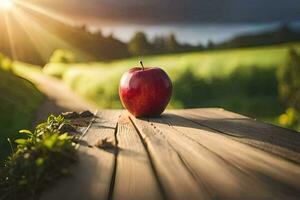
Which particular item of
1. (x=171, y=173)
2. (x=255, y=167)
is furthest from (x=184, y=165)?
(x=255, y=167)

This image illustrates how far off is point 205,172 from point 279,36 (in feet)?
43.2

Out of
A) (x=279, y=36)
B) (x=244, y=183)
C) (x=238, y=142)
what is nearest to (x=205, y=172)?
(x=244, y=183)

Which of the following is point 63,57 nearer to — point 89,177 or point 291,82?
point 291,82

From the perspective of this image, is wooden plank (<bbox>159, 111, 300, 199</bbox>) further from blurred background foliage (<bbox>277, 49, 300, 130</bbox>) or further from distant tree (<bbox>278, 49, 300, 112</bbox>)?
distant tree (<bbox>278, 49, 300, 112</bbox>)

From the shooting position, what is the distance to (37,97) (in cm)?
1143

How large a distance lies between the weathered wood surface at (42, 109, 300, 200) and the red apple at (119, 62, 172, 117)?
0.51m

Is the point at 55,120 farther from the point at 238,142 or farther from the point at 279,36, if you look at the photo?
the point at 279,36

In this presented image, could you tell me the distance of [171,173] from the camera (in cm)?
118

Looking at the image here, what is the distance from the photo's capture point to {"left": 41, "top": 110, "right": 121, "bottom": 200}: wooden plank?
1007 millimetres

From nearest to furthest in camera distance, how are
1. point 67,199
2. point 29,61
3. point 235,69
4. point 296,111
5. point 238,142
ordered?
point 67,199 → point 238,142 → point 296,111 → point 235,69 → point 29,61

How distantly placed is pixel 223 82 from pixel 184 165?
9631 millimetres

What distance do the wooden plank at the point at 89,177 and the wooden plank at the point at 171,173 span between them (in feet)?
0.44

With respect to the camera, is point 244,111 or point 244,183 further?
point 244,111

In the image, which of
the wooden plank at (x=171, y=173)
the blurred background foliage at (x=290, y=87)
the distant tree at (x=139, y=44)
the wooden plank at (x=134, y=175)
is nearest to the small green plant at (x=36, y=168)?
the wooden plank at (x=134, y=175)
